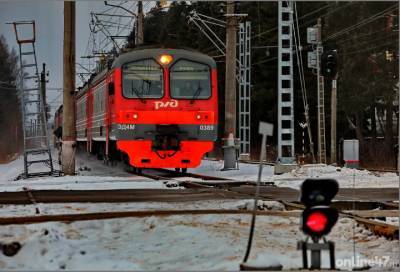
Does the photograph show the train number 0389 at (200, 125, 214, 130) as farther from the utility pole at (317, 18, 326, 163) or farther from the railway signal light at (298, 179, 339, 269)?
the railway signal light at (298, 179, 339, 269)

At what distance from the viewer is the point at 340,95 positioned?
4.80 m

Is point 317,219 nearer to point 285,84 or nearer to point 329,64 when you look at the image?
point 285,84

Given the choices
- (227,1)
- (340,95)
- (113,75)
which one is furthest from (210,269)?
(113,75)

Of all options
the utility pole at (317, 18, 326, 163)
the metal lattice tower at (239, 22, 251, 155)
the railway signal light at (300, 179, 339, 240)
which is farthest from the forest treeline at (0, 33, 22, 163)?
the railway signal light at (300, 179, 339, 240)

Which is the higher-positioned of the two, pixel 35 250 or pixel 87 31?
pixel 87 31

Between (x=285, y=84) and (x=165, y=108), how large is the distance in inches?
64.5

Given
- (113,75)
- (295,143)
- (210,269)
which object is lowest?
(210,269)

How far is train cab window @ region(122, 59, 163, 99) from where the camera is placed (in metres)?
5.85

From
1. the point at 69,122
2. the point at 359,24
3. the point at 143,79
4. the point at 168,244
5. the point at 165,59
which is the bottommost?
the point at 168,244

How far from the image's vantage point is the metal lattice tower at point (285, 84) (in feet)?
14.7

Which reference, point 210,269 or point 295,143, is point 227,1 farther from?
point 210,269

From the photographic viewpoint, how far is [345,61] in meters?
4.84

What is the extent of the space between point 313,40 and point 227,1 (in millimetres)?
733

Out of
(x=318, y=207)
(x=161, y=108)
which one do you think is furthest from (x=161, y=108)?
(x=318, y=207)
